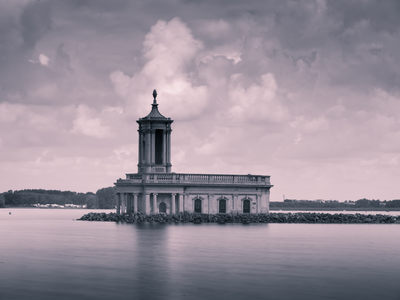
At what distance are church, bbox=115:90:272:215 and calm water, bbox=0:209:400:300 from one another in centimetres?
1421

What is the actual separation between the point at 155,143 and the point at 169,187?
4.84 metres

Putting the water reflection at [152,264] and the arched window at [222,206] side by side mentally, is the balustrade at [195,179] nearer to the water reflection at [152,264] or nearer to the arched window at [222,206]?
the arched window at [222,206]

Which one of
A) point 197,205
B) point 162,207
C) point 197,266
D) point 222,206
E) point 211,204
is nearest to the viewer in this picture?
point 197,266

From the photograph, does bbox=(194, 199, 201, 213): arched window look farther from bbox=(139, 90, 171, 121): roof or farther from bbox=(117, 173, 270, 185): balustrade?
bbox=(139, 90, 171, 121): roof

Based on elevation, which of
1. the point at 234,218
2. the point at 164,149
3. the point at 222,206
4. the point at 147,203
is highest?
the point at 164,149

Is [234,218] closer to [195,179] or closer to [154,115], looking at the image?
[195,179]

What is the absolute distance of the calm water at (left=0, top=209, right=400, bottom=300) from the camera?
2961cm

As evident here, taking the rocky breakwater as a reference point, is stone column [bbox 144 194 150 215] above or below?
above

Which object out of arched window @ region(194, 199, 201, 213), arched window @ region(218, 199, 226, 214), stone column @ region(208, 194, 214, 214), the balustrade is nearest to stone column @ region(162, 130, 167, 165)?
the balustrade

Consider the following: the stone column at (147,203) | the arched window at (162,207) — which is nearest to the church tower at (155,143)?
the stone column at (147,203)

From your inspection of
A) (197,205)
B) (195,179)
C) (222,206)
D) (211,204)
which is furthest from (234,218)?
(195,179)

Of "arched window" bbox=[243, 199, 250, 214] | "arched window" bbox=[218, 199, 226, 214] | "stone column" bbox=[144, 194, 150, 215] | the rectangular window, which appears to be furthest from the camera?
"arched window" bbox=[243, 199, 250, 214]

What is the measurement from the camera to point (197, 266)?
3706cm

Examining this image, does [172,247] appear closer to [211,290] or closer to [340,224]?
[211,290]
